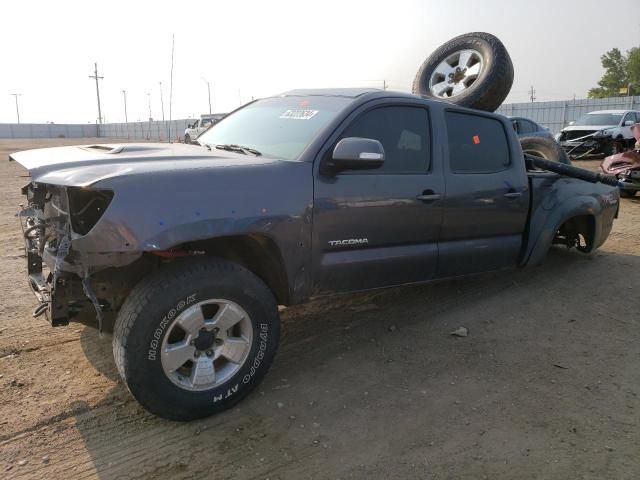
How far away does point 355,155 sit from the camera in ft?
10.3

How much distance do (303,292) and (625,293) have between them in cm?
357

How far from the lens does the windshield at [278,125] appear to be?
3484 millimetres

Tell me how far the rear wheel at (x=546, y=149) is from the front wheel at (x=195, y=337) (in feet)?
16.2

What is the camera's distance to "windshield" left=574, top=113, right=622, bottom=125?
18562 millimetres

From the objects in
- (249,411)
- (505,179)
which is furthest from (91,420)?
(505,179)

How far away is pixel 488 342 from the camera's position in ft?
13.2

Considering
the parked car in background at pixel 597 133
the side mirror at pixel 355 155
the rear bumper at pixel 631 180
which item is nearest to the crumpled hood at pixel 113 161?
the side mirror at pixel 355 155

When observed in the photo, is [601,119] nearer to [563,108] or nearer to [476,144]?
[563,108]

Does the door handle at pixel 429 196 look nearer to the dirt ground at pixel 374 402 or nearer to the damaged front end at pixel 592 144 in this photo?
the dirt ground at pixel 374 402

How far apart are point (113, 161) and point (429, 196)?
216 cm

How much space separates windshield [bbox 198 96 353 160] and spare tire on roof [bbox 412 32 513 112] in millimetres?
1227

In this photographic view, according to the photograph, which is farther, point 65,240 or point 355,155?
point 355,155

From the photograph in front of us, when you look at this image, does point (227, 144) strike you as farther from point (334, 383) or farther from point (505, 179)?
point (505, 179)

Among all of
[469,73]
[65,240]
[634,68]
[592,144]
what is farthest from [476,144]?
[634,68]
